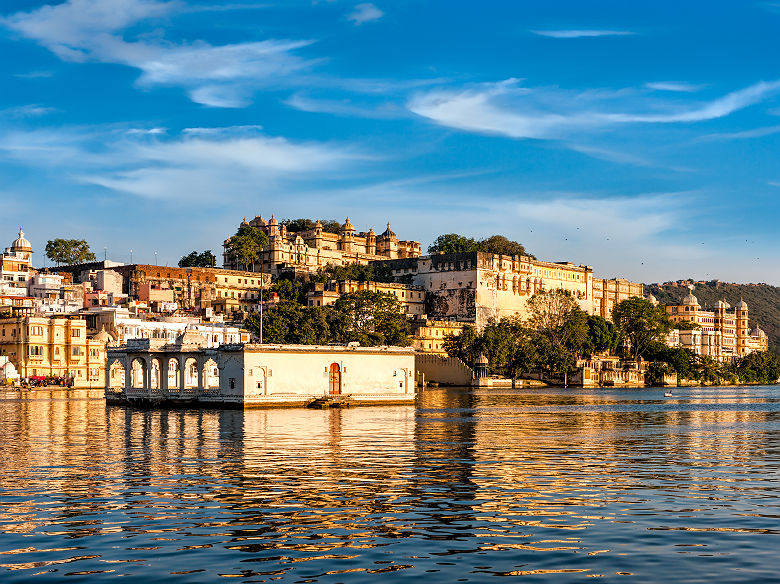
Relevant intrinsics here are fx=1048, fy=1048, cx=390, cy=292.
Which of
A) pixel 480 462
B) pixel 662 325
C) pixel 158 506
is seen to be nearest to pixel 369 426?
pixel 480 462

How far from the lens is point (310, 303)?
16612 cm

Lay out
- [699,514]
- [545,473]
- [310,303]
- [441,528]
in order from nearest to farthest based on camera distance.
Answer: [441,528] → [699,514] → [545,473] → [310,303]

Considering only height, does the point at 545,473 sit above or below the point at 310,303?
below

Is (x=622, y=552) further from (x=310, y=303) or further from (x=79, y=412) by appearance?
(x=310, y=303)

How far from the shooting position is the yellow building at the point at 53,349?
370 feet

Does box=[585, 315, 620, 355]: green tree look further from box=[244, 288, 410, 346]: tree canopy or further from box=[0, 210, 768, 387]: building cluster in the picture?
box=[244, 288, 410, 346]: tree canopy

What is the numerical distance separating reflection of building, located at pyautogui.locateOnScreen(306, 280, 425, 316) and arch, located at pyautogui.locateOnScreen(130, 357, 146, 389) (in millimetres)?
80527

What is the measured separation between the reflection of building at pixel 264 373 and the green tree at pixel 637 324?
119751 mm

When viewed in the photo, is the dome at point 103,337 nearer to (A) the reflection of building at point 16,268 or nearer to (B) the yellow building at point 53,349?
(B) the yellow building at point 53,349

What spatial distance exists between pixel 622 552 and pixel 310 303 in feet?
488

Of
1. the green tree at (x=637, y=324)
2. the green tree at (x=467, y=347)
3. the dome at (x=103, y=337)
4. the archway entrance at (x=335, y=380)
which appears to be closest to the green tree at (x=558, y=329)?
the green tree at (x=637, y=324)

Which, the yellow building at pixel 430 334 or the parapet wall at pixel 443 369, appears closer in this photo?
the parapet wall at pixel 443 369

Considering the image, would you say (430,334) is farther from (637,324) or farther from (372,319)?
(637,324)

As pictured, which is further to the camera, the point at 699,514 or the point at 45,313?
the point at 45,313
